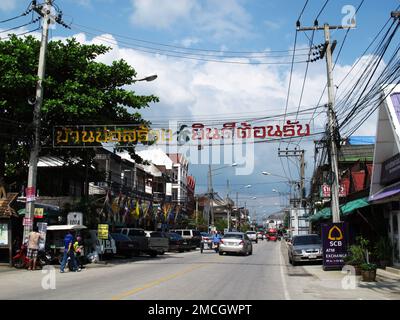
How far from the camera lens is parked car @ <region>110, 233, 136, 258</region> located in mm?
29469

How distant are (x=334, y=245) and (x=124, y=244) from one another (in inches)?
541

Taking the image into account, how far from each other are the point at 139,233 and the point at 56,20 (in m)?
14.7

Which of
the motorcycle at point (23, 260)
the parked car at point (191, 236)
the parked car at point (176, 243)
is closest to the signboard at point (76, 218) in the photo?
the motorcycle at point (23, 260)

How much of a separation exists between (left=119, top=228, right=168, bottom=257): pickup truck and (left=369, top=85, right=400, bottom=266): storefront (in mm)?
15300

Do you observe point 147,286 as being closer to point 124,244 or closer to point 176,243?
point 124,244

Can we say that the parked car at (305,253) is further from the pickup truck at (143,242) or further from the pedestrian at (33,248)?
the pedestrian at (33,248)

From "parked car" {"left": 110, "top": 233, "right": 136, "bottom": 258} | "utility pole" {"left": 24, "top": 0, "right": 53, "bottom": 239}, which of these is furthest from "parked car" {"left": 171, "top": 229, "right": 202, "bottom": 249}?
"utility pole" {"left": 24, "top": 0, "right": 53, "bottom": 239}

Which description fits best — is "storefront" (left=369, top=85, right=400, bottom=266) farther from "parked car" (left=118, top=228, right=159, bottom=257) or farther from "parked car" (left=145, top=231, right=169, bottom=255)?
"parked car" (left=145, top=231, right=169, bottom=255)

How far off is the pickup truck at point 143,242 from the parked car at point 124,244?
0.37 meters

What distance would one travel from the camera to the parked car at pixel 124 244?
2947cm

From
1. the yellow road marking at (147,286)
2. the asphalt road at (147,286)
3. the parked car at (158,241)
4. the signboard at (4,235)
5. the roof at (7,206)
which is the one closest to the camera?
the yellow road marking at (147,286)
